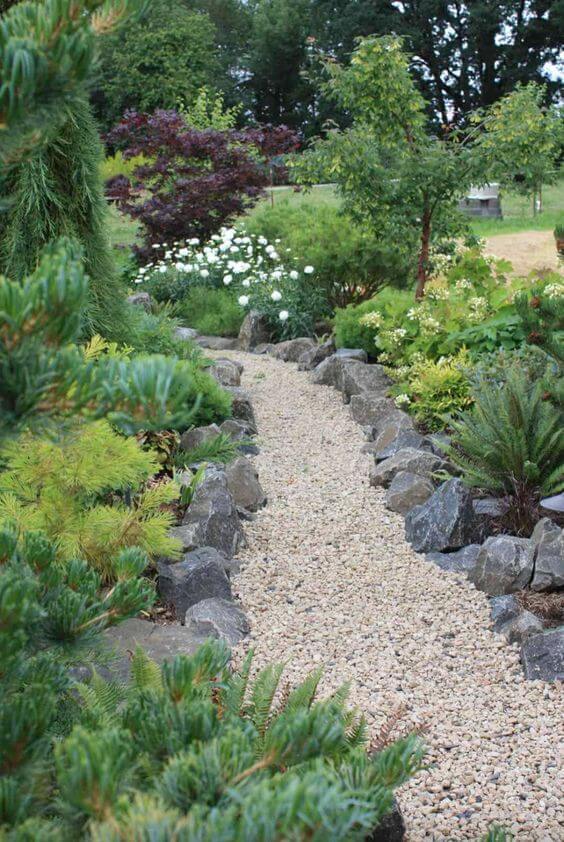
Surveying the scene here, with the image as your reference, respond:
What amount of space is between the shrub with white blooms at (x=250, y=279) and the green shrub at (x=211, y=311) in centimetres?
13

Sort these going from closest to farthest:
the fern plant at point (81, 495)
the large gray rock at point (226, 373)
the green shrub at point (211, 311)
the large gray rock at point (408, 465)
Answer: the fern plant at point (81, 495) < the large gray rock at point (408, 465) < the large gray rock at point (226, 373) < the green shrub at point (211, 311)

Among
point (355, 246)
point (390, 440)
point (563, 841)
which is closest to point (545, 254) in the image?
point (355, 246)

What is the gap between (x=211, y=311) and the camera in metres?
11.1

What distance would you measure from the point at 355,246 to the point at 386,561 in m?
6.01

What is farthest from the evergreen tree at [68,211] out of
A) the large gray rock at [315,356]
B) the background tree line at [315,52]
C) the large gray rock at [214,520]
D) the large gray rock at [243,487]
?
the background tree line at [315,52]

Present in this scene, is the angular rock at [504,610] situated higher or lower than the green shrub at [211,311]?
lower

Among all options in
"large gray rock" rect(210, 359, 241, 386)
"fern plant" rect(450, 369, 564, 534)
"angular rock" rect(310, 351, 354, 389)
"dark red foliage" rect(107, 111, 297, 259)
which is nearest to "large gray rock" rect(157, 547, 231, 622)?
"fern plant" rect(450, 369, 564, 534)

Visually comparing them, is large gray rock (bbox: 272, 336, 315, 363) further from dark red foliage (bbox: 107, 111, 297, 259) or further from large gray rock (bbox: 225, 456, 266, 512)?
large gray rock (bbox: 225, 456, 266, 512)

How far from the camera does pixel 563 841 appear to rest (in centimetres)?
272

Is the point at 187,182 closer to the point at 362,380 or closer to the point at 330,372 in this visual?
the point at 330,372

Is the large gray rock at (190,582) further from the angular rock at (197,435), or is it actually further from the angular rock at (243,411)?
the angular rock at (243,411)

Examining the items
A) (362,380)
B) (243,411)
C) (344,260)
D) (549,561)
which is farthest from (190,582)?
(344,260)

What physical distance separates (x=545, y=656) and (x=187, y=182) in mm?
10637

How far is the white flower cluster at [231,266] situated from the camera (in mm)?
10508
